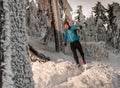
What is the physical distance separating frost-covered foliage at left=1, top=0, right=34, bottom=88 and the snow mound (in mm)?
3685

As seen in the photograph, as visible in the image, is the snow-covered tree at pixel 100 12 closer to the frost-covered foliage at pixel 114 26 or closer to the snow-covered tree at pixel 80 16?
the frost-covered foliage at pixel 114 26

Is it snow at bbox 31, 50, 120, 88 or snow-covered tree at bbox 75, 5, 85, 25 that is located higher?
snow-covered tree at bbox 75, 5, 85, 25

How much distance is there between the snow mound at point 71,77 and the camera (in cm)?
796

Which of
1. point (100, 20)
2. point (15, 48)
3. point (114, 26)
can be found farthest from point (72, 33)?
point (100, 20)

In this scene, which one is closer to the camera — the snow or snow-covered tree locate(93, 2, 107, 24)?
the snow

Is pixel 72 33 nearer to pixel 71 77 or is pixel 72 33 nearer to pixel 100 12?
pixel 71 77

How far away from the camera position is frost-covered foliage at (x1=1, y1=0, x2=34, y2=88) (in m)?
3.86

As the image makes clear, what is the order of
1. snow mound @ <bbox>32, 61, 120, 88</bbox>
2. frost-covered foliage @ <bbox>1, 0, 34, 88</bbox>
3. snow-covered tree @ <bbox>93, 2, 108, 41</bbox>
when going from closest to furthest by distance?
frost-covered foliage @ <bbox>1, 0, 34, 88</bbox>, snow mound @ <bbox>32, 61, 120, 88</bbox>, snow-covered tree @ <bbox>93, 2, 108, 41</bbox>

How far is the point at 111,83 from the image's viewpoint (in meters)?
8.15

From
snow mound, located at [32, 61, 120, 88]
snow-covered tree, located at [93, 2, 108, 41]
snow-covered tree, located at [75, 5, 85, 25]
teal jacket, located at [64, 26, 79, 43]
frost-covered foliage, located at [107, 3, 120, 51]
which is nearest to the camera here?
snow mound, located at [32, 61, 120, 88]

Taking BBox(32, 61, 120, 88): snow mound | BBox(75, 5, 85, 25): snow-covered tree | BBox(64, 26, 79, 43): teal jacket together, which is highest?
BBox(75, 5, 85, 25): snow-covered tree

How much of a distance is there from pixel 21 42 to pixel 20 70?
0.35m

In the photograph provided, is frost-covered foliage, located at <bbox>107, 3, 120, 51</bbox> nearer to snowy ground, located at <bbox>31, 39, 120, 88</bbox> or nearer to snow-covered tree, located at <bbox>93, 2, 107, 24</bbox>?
snow-covered tree, located at <bbox>93, 2, 107, 24</bbox>

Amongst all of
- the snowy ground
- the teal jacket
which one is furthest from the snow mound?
the teal jacket
